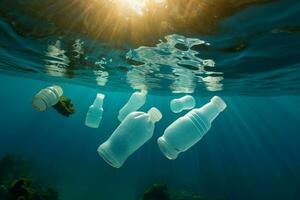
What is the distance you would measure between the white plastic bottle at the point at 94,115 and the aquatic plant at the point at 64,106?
40 centimetres

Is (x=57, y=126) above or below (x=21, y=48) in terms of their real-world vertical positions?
above

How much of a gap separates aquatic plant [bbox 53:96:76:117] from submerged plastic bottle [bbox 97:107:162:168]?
6.44 feet

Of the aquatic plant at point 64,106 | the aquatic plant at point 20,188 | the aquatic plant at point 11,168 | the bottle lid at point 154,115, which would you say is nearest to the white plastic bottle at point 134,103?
the bottle lid at point 154,115

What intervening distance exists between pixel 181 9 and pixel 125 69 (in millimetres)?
9229

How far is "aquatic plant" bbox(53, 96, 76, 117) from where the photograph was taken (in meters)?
6.14

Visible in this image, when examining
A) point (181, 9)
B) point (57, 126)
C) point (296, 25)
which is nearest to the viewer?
point (181, 9)

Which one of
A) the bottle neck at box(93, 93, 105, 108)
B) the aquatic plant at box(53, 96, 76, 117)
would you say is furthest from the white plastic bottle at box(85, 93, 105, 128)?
the aquatic plant at box(53, 96, 76, 117)

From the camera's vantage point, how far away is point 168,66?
13430mm

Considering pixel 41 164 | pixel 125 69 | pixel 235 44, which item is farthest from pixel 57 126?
pixel 235 44

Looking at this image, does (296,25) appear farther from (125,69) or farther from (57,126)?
(57,126)

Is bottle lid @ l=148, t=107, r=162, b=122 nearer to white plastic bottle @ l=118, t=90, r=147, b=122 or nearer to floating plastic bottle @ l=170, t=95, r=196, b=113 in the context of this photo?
white plastic bottle @ l=118, t=90, r=147, b=122

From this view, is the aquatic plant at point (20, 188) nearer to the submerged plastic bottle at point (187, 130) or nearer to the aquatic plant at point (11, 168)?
the aquatic plant at point (11, 168)

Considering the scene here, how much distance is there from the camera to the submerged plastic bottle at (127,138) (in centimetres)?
437

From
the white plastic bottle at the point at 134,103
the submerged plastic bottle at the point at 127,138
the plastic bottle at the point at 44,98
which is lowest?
the submerged plastic bottle at the point at 127,138
